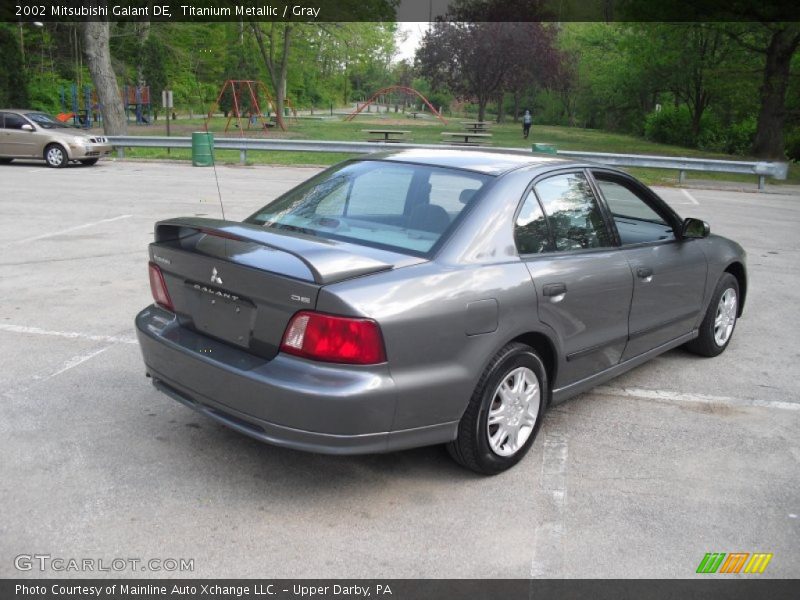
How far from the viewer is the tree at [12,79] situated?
32.4 meters

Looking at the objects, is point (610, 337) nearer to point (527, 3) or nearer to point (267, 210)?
point (267, 210)

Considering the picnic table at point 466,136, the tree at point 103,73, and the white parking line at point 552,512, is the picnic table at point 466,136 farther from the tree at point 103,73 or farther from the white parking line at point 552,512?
the white parking line at point 552,512

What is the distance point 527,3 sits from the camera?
54938 mm

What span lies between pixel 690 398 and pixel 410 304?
8.41 feet

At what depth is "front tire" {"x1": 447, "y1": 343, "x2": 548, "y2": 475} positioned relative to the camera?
3.72m

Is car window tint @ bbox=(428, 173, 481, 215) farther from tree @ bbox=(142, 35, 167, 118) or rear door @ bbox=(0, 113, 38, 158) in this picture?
tree @ bbox=(142, 35, 167, 118)

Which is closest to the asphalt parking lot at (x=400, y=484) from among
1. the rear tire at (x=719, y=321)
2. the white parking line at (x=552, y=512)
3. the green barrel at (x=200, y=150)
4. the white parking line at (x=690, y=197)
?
the white parking line at (x=552, y=512)

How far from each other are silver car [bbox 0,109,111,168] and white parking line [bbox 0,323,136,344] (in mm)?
15139

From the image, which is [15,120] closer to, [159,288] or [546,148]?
[546,148]

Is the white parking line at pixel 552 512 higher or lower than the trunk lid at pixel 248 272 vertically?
lower

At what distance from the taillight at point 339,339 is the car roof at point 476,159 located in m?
1.34

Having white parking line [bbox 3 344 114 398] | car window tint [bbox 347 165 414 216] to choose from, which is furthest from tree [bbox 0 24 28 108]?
car window tint [bbox 347 165 414 216]
